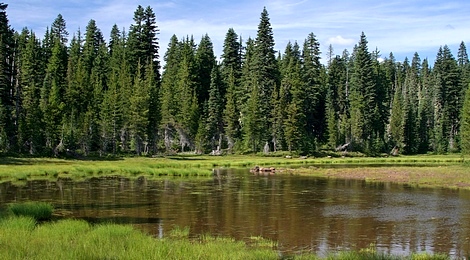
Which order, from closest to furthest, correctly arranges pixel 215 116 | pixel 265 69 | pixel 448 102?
pixel 215 116, pixel 265 69, pixel 448 102

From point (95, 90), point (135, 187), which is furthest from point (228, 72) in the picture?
point (135, 187)

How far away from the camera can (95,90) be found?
7875 centimetres

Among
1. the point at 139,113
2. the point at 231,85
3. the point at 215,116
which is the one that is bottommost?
the point at 139,113

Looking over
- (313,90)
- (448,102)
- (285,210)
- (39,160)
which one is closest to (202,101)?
(313,90)

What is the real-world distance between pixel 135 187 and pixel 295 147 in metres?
51.0

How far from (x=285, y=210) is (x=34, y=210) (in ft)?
44.1

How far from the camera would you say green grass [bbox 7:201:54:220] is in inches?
806

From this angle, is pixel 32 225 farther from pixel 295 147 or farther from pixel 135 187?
pixel 295 147

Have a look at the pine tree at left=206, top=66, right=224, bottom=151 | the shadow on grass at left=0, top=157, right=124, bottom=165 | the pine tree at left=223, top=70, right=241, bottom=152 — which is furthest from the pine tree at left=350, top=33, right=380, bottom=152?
the shadow on grass at left=0, top=157, right=124, bottom=165

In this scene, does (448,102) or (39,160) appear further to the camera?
(448,102)

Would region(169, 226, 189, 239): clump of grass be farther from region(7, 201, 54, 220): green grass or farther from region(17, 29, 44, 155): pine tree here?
region(17, 29, 44, 155): pine tree

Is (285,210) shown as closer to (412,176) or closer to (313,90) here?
(412,176)

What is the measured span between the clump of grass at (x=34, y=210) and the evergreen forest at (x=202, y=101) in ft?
132

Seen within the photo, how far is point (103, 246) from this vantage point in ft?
45.8
